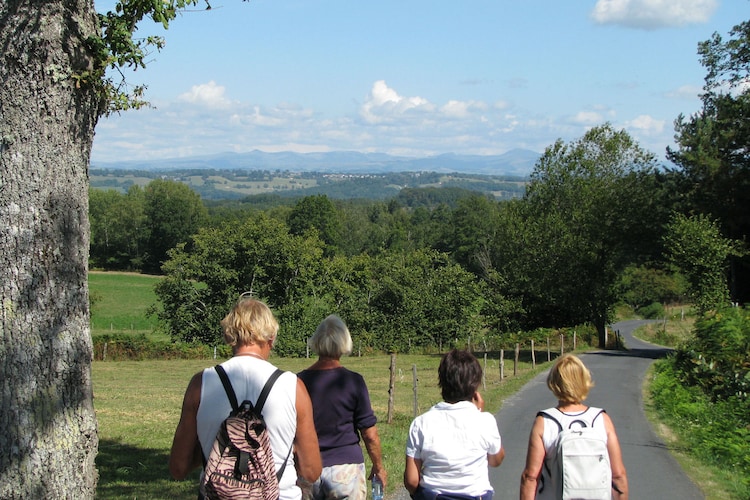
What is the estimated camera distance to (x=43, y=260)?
4328 mm

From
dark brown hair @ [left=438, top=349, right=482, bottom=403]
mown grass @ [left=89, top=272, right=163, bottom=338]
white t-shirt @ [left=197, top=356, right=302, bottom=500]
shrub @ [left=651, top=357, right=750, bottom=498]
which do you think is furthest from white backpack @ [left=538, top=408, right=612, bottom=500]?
mown grass @ [left=89, top=272, right=163, bottom=338]

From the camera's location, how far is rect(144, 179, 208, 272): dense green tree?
9756 centimetres

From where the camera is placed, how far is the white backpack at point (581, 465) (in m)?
4.25

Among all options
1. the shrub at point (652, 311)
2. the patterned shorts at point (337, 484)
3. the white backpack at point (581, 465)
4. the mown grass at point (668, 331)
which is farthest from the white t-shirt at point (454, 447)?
the shrub at point (652, 311)

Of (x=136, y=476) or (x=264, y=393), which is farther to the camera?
(x=136, y=476)

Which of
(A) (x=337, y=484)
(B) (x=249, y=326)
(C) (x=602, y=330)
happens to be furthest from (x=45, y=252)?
(C) (x=602, y=330)

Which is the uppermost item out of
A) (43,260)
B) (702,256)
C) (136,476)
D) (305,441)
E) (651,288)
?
(43,260)

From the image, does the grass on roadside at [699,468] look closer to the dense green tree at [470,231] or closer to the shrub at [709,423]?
the shrub at [709,423]

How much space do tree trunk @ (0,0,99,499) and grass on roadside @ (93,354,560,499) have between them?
4089mm

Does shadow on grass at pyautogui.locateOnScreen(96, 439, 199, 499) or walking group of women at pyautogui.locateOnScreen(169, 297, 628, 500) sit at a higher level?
walking group of women at pyautogui.locateOnScreen(169, 297, 628, 500)

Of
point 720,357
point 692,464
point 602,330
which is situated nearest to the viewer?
point 692,464

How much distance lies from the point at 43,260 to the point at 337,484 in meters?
2.28

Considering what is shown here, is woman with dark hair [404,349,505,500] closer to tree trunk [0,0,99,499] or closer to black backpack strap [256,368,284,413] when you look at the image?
black backpack strap [256,368,284,413]

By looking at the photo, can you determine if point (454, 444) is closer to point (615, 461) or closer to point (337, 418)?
point (337, 418)
